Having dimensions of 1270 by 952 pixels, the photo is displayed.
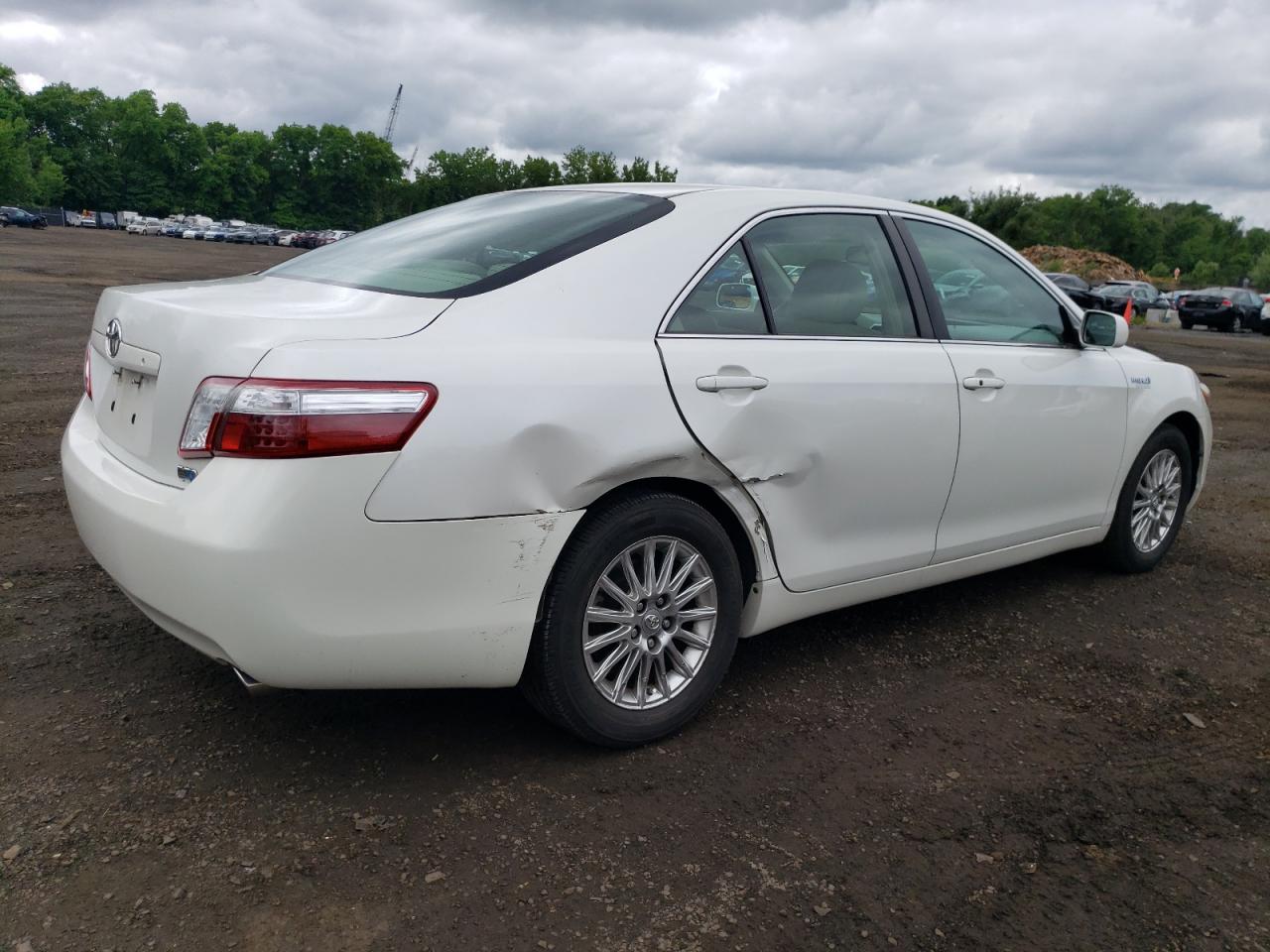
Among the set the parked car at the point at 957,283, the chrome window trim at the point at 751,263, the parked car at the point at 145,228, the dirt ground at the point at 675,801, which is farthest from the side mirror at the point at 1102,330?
the parked car at the point at 145,228

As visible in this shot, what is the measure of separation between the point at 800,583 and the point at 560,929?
4.75 feet

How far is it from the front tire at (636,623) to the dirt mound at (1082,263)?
3195 inches

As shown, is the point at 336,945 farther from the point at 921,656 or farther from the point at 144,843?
the point at 921,656

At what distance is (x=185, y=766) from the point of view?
2936mm

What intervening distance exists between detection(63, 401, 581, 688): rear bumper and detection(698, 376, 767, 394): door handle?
565 millimetres

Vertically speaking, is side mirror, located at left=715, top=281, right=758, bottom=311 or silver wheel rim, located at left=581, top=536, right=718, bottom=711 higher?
side mirror, located at left=715, top=281, right=758, bottom=311

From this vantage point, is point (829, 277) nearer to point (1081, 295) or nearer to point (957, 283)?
point (957, 283)

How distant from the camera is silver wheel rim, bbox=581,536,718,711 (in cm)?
302

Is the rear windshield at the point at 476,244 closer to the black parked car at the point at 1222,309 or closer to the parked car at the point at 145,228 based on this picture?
the black parked car at the point at 1222,309

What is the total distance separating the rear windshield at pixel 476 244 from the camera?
3059 mm

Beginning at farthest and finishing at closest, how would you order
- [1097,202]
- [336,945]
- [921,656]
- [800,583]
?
[1097,202]
[921,656]
[800,583]
[336,945]

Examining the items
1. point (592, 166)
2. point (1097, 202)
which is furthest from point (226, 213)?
point (1097, 202)

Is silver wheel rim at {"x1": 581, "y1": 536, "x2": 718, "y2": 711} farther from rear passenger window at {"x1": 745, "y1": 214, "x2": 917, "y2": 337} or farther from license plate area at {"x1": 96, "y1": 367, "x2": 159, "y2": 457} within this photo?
license plate area at {"x1": 96, "y1": 367, "x2": 159, "y2": 457}

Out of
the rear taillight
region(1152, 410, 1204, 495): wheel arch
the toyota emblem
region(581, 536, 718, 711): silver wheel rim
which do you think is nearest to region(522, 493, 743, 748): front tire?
region(581, 536, 718, 711): silver wheel rim
